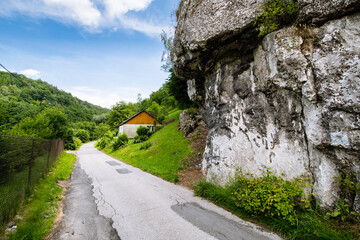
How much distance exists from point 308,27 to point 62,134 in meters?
23.7

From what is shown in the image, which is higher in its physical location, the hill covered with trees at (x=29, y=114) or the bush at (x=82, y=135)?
the hill covered with trees at (x=29, y=114)

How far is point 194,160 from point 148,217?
245 inches

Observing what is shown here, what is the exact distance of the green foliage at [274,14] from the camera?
14.6 feet

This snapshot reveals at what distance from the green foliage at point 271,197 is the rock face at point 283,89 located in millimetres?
393

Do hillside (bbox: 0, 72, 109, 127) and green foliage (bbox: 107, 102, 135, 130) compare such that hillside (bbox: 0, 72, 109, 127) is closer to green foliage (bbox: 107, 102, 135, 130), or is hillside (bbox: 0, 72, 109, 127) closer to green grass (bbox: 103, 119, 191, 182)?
green grass (bbox: 103, 119, 191, 182)

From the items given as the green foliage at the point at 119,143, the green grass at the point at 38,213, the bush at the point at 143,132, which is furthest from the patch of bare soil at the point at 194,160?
the green foliage at the point at 119,143

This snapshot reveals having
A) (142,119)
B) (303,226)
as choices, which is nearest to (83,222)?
(303,226)

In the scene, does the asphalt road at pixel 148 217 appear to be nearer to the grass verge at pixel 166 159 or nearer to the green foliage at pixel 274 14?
the grass verge at pixel 166 159

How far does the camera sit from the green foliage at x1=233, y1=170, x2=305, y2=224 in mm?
3822

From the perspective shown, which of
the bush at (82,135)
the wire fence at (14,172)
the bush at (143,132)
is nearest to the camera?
the wire fence at (14,172)

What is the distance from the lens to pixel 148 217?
4414mm

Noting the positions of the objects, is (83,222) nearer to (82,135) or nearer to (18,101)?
(18,101)

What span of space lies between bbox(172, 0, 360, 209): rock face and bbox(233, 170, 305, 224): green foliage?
0.39 metres

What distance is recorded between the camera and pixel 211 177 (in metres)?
6.76
